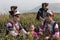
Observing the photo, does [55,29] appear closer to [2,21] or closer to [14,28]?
[14,28]

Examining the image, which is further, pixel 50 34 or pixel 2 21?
pixel 2 21

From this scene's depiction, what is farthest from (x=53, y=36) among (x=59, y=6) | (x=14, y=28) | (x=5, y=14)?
(x=59, y=6)

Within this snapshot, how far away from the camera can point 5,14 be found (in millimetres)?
13883

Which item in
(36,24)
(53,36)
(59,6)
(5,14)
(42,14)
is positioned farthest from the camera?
(59,6)

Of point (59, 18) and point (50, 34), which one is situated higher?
point (50, 34)

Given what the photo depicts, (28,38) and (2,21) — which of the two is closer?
(28,38)

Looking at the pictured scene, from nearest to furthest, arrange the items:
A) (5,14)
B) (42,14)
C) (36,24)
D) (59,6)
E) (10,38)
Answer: (10,38) → (36,24) → (42,14) → (5,14) → (59,6)

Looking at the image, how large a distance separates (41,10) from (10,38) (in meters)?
5.89

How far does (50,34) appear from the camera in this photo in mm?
8461

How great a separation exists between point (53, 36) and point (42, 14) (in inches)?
180

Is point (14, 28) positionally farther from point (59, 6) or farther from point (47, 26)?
point (59, 6)

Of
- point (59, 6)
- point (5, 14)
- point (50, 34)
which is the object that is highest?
point (50, 34)

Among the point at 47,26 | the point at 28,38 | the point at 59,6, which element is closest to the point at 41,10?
the point at 47,26

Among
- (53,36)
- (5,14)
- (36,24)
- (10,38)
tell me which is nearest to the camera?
(10,38)
